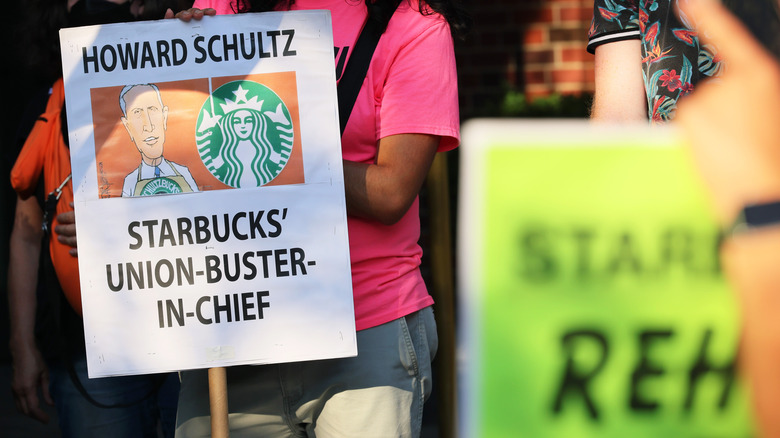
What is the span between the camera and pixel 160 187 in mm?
1921

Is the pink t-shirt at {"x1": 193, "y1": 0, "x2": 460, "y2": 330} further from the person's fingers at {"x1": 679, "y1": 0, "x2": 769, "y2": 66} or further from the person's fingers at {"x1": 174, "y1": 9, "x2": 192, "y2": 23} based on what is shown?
the person's fingers at {"x1": 679, "y1": 0, "x2": 769, "y2": 66}

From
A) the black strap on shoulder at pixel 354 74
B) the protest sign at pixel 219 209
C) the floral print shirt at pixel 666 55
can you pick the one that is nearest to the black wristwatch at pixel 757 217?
the floral print shirt at pixel 666 55

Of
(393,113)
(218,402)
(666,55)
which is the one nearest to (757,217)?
(666,55)

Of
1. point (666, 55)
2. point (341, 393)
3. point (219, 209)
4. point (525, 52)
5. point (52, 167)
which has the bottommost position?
point (341, 393)

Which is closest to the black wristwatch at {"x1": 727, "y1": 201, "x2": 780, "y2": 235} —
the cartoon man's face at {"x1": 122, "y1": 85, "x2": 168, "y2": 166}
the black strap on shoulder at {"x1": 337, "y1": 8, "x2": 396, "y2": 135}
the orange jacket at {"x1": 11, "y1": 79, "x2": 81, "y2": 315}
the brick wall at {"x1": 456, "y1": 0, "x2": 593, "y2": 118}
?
the black strap on shoulder at {"x1": 337, "y1": 8, "x2": 396, "y2": 135}

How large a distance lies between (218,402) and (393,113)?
2.36 ft

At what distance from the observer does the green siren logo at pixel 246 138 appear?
191 cm

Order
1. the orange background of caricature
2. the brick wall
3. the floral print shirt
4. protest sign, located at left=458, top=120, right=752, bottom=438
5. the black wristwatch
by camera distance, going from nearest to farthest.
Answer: the black wristwatch, protest sign, located at left=458, top=120, right=752, bottom=438, the floral print shirt, the orange background of caricature, the brick wall

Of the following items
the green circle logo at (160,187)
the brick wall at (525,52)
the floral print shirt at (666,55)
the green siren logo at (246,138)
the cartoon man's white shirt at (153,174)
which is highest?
the brick wall at (525,52)

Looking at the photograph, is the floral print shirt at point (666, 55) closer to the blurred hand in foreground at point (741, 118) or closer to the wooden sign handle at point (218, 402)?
the blurred hand in foreground at point (741, 118)

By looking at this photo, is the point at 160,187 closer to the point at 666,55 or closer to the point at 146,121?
the point at 146,121

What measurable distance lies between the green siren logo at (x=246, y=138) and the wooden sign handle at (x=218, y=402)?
401 mm

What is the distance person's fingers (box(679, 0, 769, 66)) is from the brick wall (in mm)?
4648

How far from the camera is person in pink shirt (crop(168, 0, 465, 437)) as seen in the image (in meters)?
1.98
